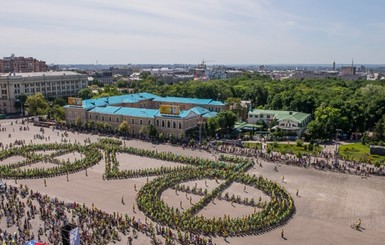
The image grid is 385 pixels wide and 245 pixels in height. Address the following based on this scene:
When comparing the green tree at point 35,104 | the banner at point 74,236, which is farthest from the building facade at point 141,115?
the banner at point 74,236

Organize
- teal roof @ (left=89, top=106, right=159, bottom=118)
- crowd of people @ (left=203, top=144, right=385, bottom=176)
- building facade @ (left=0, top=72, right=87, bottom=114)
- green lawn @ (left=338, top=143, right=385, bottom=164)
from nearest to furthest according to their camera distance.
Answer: crowd of people @ (left=203, top=144, right=385, bottom=176), green lawn @ (left=338, top=143, right=385, bottom=164), teal roof @ (left=89, top=106, right=159, bottom=118), building facade @ (left=0, top=72, right=87, bottom=114)

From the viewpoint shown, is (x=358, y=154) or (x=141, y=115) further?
(x=141, y=115)

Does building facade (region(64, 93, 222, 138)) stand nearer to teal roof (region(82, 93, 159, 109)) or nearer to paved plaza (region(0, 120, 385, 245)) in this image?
teal roof (region(82, 93, 159, 109))

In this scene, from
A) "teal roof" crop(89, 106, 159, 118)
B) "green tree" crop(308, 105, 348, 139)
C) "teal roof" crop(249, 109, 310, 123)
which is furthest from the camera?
"teal roof" crop(249, 109, 310, 123)

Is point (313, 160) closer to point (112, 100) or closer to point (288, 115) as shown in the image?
point (288, 115)

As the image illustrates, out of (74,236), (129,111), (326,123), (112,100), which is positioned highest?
(112,100)

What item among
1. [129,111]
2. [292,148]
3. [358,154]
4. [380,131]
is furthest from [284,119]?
[129,111]

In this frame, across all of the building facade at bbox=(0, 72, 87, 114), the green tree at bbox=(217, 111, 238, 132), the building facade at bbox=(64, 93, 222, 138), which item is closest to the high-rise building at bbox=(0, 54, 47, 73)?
the building facade at bbox=(0, 72, 87, 114)
